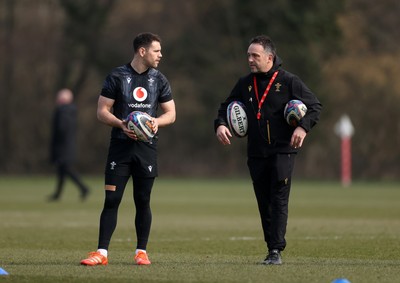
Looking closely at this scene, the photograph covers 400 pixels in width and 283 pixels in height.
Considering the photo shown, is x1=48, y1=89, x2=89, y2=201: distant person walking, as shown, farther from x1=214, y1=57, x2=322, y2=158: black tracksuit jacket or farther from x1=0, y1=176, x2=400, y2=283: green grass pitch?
x1=214, y1=57, x2=322, y2=158: black tracksuit jacket

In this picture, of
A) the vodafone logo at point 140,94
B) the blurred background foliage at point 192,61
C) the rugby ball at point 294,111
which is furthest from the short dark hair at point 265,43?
the blurred background foliage at point 192,61

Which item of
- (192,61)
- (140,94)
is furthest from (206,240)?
(192,61)

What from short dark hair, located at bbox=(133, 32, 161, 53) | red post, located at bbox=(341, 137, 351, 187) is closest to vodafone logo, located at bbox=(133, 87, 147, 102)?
short dark hair, located at bbox=(133, 32, 161, 53)

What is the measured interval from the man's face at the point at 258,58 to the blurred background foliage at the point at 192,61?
30.5m

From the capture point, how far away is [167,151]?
44.2 metres

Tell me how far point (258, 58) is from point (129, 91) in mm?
1308

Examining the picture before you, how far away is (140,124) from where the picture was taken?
9977 millimetres

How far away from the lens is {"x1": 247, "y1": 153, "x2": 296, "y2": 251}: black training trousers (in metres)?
10.2

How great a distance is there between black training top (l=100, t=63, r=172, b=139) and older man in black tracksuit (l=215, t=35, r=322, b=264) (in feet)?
2.56

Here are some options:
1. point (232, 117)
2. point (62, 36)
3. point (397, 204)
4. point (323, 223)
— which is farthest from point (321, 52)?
point (232, 117)

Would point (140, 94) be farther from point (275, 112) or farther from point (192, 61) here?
point (192, 61)

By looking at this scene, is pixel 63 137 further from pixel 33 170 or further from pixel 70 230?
pixel 33 170

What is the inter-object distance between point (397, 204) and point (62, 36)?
2601 cm

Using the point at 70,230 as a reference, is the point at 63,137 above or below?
above
